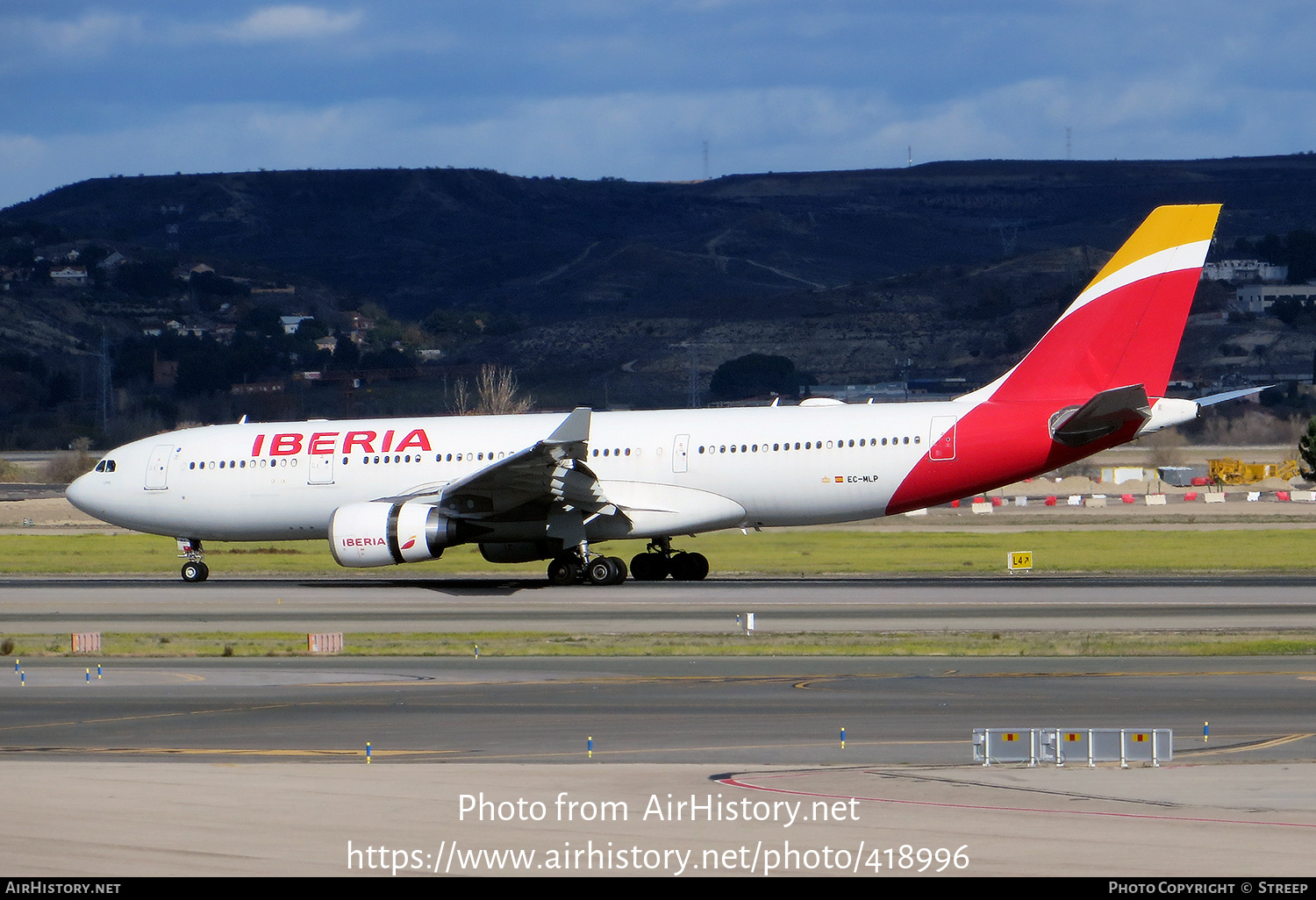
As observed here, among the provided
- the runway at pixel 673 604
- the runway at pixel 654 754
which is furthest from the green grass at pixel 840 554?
the runway at pixel 654 754

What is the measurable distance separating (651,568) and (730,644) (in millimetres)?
11766

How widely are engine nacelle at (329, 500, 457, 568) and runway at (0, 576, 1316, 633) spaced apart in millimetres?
844

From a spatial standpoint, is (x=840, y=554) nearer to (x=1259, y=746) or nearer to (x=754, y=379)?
(x=1259, y=746)

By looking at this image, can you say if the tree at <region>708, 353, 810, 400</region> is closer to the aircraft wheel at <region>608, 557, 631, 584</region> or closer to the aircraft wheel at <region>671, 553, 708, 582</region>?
the aircraft wheel at <region>671, 553, 708, 582</region>

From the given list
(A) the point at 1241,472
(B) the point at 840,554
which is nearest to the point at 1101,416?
(B) the point at 840,554

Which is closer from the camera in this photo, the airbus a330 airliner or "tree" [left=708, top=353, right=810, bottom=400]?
the airbus a330 airliner

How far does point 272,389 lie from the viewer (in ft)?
419

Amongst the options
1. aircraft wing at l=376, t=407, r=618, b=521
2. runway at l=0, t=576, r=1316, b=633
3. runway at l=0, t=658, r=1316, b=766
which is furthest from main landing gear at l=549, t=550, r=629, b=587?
runway at l=0, t=658, r=1316, b=766

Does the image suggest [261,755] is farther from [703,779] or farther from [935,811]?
[935,811]

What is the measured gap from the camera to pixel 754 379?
140875 millimetres

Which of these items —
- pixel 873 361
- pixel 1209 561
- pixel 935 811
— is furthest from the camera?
pixel 873 361

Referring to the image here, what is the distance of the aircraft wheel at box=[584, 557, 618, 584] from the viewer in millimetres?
31812

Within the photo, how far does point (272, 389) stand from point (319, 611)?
338 ft
